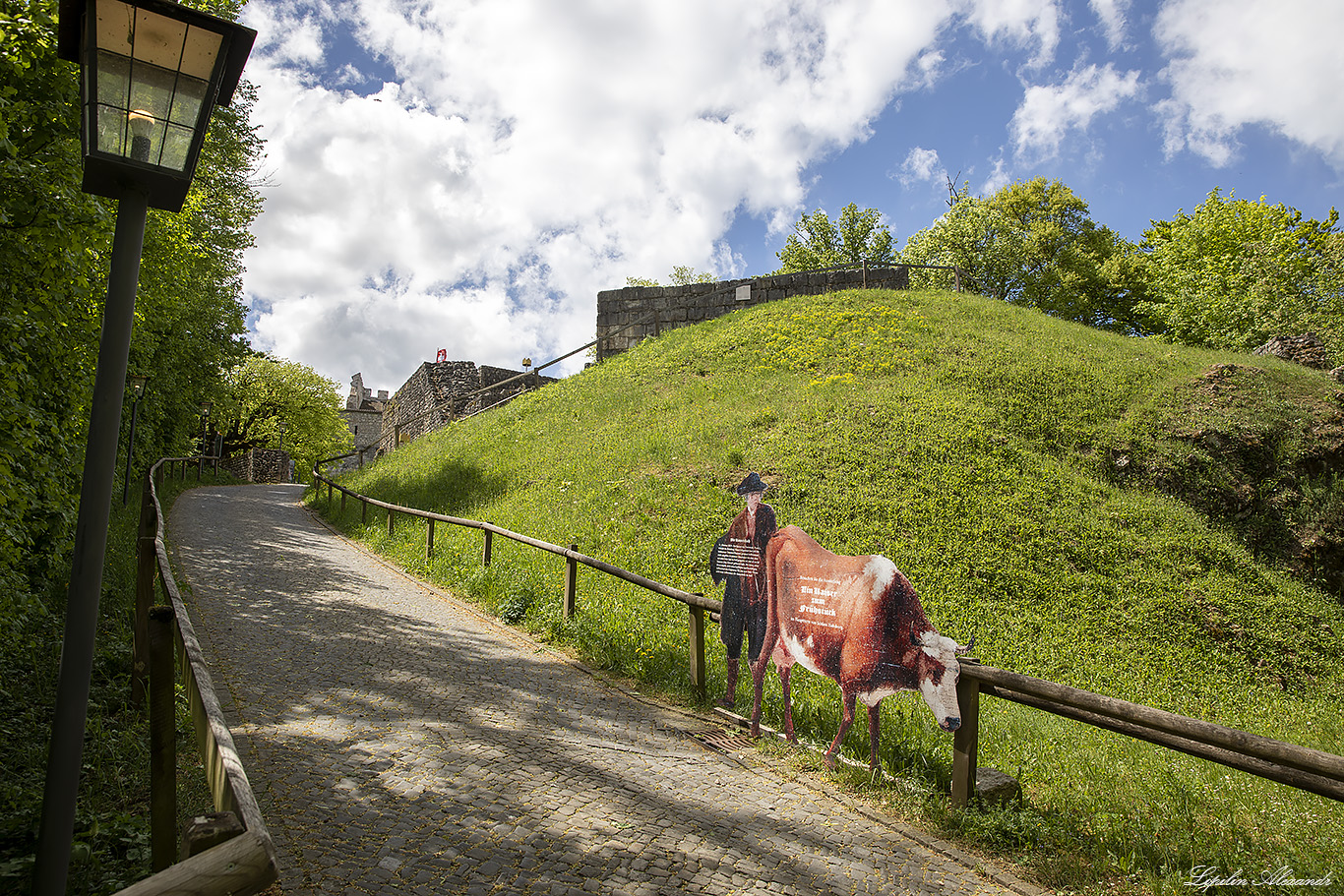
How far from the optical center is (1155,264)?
3016 centimetres

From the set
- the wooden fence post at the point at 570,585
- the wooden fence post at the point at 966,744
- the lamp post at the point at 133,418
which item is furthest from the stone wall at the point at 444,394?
the wooden fence post at the point at 966,744

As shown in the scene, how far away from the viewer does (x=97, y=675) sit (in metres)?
5.19

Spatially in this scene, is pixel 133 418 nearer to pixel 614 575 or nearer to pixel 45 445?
pixel 45 445

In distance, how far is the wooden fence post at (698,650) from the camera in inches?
238

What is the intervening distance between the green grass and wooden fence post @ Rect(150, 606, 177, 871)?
12.2 inches

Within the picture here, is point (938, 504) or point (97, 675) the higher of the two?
point (938, 504)

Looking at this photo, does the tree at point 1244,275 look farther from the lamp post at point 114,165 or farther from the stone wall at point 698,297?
the lamp post at point 114,165

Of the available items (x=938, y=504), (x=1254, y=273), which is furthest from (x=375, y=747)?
(x=1254, y=273)

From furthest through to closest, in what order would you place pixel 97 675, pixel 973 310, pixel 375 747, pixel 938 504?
pixel 973 310 < pixel 938 504 < pixel 97 675 < pixel 375 747

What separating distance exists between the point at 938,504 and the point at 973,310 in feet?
33.5

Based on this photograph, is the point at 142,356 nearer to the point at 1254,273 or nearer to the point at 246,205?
the point at 246,205

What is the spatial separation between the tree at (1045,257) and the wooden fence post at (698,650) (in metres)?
26.9

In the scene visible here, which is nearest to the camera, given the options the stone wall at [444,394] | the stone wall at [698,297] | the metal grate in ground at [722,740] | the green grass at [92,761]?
the green grass at [92,761]

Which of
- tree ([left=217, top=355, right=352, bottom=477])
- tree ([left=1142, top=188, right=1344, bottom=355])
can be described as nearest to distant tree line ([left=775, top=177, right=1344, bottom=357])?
tree ([left=1142, top=188, right=1344, bottom=355])
